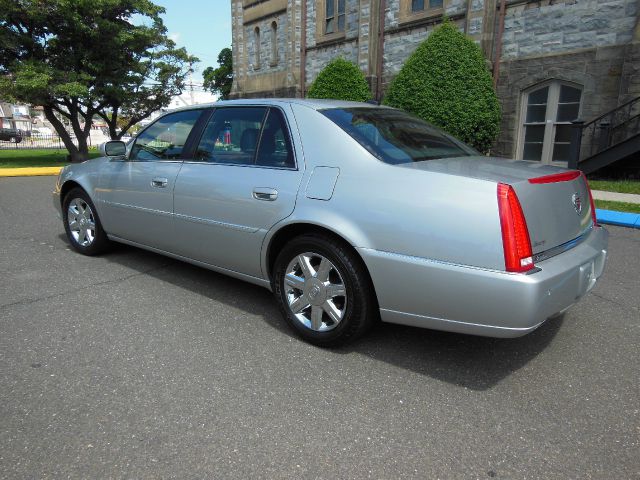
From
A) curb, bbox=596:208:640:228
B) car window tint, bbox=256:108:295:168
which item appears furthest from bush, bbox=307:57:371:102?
car window tint, bbox=256:108:295:168

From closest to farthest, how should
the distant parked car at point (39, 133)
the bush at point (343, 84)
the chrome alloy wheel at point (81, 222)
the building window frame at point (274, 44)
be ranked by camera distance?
the chrome alloy wheel at point (81, 222), the bush at point (343, 84), the building window frame at point (274, 44), the distant parked car at point (39, 133)

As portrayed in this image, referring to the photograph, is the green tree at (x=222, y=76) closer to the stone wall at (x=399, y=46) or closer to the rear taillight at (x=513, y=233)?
the stone wall at (x=399, y=46)

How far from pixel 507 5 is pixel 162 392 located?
13.7m

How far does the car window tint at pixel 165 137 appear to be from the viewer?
13.8 feet

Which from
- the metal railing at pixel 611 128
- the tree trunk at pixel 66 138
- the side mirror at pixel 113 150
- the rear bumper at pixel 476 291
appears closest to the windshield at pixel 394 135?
the rear bumper at pixel 476 291

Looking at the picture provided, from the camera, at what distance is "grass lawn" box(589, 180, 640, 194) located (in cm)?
1002

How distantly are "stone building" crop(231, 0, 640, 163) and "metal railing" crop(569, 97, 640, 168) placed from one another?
260 millimetres

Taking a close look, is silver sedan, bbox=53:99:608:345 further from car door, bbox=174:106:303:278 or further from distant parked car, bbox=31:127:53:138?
distant parked car, bbox=31:127:53:138

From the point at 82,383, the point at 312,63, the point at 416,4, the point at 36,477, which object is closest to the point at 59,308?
the point at 82,383

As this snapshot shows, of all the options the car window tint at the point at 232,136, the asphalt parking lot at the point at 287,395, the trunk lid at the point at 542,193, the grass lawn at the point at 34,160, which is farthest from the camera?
the grass lawn at the point at 34,160

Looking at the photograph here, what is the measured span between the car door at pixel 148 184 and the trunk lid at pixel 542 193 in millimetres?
2194

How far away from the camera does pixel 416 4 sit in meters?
15.6

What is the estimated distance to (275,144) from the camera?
3.49 metres

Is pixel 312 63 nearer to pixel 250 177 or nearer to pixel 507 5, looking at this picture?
pixel 507 5
